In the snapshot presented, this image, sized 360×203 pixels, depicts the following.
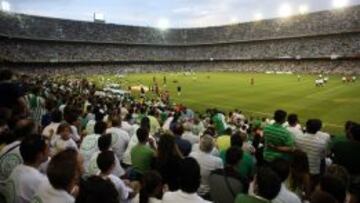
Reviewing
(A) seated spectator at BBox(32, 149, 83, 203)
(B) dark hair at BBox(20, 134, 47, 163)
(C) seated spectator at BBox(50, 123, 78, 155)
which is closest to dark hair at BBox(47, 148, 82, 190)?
(A) seated spectator at BBox(32, 149, 83, 203)

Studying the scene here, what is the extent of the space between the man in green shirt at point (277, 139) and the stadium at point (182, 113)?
44 millimetres

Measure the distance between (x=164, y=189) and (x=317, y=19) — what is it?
8665 centimetres

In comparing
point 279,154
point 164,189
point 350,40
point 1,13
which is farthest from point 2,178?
point 1,13

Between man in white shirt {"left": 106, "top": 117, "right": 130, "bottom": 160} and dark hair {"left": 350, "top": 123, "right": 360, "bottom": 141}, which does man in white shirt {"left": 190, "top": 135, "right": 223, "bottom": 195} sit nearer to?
man in white shirt {"left": 106, "top": 117, "right": 130, "bottom": 160}

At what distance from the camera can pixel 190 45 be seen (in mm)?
113125

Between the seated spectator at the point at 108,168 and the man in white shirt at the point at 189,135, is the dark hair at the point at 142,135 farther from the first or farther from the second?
the man in white shirt at the point at 189,135

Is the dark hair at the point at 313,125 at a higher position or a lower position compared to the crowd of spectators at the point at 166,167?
higher

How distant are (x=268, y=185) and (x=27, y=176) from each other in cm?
354

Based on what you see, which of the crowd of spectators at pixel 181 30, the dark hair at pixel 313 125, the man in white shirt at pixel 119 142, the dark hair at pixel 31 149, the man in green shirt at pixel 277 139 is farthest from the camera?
the crowd of spectators at pixel 181 30

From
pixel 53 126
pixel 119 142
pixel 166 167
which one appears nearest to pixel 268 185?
pixel 166 167

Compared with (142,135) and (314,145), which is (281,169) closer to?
(314,145)

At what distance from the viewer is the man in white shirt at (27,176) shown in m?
6.13

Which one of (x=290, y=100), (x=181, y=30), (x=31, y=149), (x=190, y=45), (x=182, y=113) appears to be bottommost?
(x=290, y=100)

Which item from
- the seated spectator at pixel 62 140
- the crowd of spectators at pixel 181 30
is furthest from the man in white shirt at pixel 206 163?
the crowd of spectators at pixel 181 30
